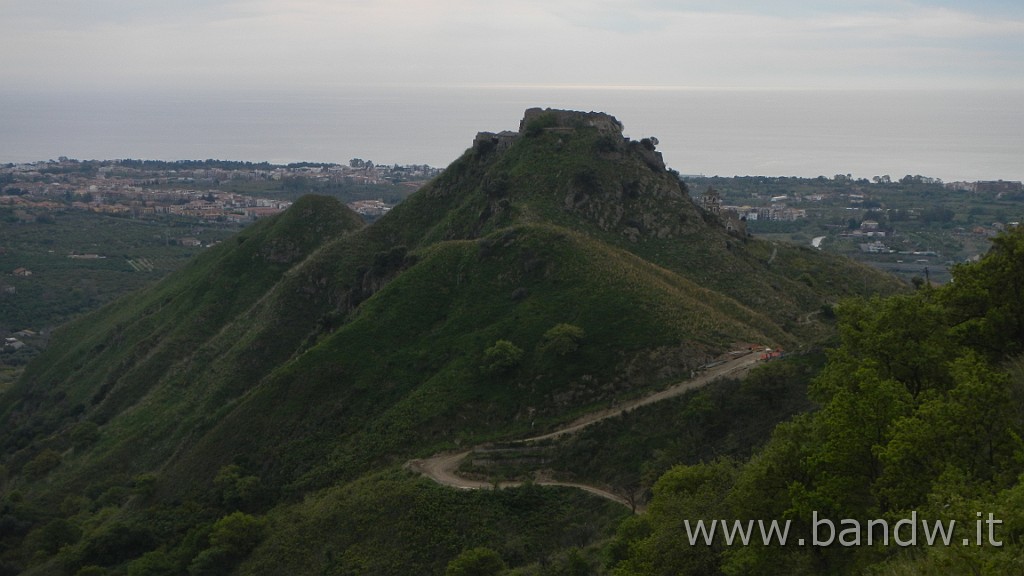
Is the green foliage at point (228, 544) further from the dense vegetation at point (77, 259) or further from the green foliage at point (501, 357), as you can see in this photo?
the dense vegetation at point (77, 259)

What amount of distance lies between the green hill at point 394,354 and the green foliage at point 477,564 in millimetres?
1959

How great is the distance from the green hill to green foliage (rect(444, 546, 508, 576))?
6.43 ft

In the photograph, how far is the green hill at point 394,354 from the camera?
120 ft

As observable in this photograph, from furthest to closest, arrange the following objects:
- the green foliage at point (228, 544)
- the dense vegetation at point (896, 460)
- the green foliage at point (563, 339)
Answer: the green foliage at point (563, 339), the green foliage at point (228, 544), the dense vegetation at point (896, 460)

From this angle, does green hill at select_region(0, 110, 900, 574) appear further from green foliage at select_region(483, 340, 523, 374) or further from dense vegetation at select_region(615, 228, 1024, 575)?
dense vegetation at select_region(615, 228, 1024, 575)

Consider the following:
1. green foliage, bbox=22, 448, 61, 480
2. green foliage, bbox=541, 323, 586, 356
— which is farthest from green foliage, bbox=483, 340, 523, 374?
green foliage, bbox=22, 448, 61, 480

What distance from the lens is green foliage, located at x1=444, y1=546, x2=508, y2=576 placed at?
2675cm

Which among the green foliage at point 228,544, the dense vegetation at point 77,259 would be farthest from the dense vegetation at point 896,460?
the dense vegetation at point 77,259

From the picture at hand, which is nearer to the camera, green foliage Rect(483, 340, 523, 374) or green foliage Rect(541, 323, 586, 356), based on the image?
green foliage Rect(541, 323, 586, 356)

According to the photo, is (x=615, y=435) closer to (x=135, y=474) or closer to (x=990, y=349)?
(x=990, y=349)

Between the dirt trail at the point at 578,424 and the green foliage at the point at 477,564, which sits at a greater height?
the dirt trail at the point at 578,424

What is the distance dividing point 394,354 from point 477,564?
17713 mm

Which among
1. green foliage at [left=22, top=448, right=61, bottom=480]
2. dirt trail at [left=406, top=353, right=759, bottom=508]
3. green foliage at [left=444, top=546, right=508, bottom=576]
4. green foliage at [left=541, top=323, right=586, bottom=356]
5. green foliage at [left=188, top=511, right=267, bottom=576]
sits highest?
green foliage at [left=541, top=323, right=586, bottom=356]

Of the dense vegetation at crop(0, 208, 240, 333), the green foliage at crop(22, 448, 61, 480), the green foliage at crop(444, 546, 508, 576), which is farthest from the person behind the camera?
the dense vegetation at crop(0, 208, 240, 333)
